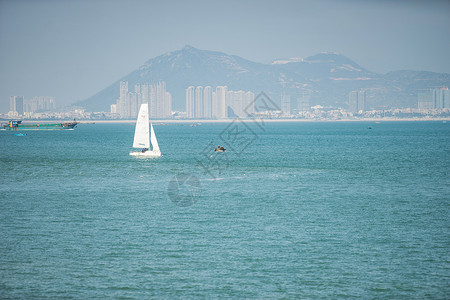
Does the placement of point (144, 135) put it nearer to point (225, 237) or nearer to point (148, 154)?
point (148, 154)

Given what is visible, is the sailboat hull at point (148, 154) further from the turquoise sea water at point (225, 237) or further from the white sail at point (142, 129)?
the turquoise sea water at point (225, 237)

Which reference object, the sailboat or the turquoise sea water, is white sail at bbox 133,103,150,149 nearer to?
the sailboat

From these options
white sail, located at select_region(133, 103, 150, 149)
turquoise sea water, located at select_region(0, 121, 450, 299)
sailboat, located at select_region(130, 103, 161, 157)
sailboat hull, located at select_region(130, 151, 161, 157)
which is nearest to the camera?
turquoise sea water, located at select_region(0, 121, 450, 299)

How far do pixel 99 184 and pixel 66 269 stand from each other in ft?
122

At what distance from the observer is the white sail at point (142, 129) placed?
105 metres

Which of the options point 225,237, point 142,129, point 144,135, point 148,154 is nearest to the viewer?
point 225,237

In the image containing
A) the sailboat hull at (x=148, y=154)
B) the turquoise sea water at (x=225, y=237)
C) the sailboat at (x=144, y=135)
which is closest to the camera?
the turquoise sea water at (x=225, y=237)

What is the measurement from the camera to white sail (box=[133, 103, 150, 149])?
10519 centimetres

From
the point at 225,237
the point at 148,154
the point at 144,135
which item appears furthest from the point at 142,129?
the point at 225,237

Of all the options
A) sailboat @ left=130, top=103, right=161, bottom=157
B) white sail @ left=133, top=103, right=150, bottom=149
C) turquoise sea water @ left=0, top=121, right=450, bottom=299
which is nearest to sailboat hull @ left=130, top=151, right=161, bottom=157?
sailboat @ left=130, top=103, right=161, bottom=157

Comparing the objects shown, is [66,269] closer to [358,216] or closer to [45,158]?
[358,216]

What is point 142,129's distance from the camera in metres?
106

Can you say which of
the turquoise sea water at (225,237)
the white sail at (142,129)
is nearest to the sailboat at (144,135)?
the white sail at (142,129)

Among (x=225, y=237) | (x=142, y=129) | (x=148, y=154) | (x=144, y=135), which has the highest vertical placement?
(x=142, y=129)
